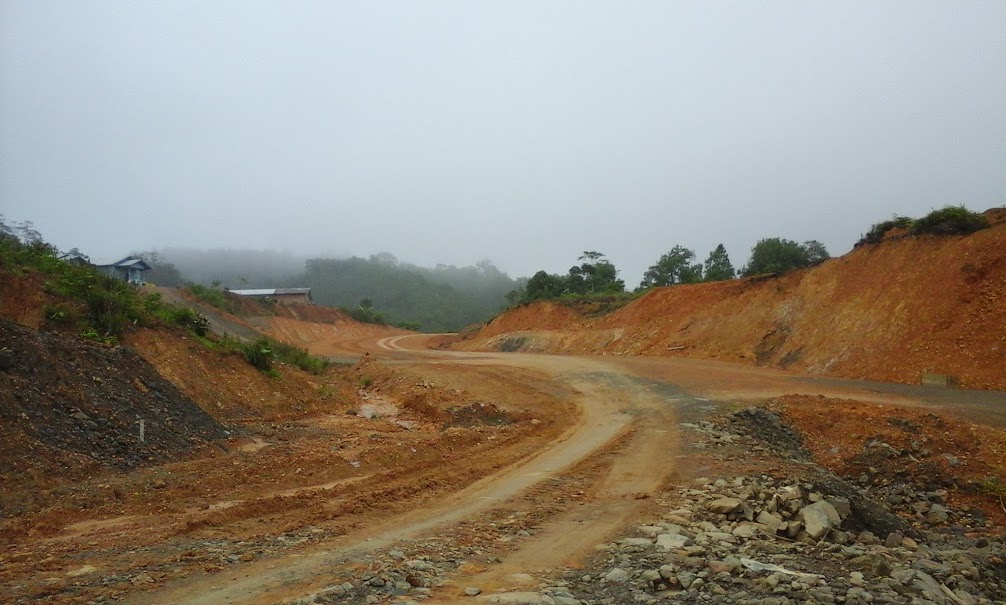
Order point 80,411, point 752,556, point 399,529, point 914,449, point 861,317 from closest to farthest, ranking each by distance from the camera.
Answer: point 752,556 → point 399,529 → point 80,411 → point 914,449 → point 861,317

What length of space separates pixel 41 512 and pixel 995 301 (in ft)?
78.7

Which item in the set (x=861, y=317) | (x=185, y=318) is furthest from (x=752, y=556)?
(x=861, y=317)

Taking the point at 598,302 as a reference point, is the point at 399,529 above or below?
below

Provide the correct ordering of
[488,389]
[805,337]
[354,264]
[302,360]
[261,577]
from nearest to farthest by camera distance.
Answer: [261,577], [488,389], [302,360], [805,337], [354,264]

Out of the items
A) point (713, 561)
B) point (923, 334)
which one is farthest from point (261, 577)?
point (923, 334)

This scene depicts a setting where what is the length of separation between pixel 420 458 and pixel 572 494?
3148 mm

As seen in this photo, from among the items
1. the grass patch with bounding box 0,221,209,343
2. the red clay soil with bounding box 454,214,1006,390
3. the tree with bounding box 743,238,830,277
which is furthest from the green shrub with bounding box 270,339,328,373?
the tree with bounding box 743,238,830,277

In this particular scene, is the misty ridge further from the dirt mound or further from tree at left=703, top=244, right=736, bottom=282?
the dirt mound

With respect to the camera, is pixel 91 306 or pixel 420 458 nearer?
pixel 420 458

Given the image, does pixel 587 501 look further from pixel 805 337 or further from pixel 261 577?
pixel 805 337

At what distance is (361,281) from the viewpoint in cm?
12044

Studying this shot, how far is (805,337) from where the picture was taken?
24.5 m

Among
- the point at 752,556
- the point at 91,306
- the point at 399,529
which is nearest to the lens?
the point at 752,556

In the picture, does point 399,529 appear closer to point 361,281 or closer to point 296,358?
point 296,358
